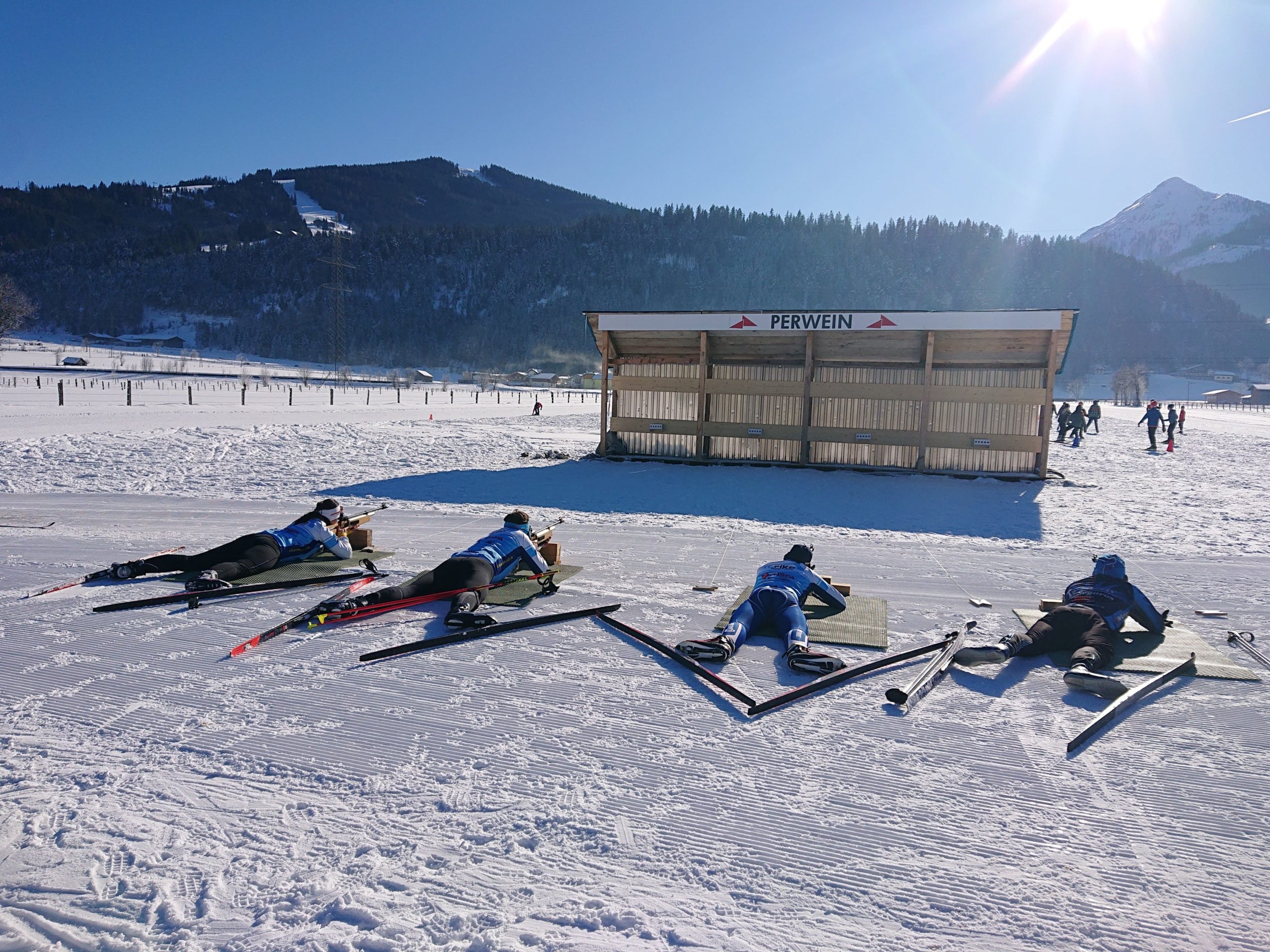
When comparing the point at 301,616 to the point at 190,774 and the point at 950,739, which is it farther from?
the point at 950,739

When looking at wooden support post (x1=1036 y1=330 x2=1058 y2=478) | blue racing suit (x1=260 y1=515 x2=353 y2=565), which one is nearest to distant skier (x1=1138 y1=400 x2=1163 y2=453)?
wooden support post (x1=1036 y1=330 x2=1058 y2=478)

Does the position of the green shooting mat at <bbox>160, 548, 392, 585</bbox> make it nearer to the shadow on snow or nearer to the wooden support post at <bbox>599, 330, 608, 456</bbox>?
the shadow on snow

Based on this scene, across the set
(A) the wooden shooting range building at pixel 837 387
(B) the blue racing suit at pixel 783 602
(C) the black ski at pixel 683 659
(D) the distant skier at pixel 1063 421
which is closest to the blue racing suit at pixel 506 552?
(C) the black ski at pixel 683 659

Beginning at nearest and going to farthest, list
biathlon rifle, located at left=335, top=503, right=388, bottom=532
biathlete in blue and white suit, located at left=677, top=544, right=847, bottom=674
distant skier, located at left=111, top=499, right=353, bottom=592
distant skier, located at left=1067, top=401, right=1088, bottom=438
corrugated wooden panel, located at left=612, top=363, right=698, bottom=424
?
biathlete in blue and white suit, located at left=677, top=544, right=847, bottom=674, distant skier, located at left=111, top=499, right=353, bottom=592, biathlon rifle, located at left=335, top=503, right=388, bottom=532, corrugated wooden panel, located at left=612, top=363, right=698, bottom=424, distant skier, located at left=1067, top=401, right=1088, bottom=438

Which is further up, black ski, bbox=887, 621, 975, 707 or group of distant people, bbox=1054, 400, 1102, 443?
group of distant people, bbox=1054, 400, 1102, 443

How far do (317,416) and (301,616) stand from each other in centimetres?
2299

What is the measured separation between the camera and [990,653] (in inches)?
209

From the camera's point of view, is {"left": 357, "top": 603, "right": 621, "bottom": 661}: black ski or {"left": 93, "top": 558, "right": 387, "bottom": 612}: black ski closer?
{"left": 357, "top": 603, "right": 621, "bottom": 661}: black ski

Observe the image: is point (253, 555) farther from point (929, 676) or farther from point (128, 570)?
point (929, 676)

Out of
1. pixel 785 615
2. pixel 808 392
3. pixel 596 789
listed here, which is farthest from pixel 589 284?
pixel 596 789

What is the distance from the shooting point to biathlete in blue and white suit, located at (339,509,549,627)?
600 centimetres

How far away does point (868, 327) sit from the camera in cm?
1538

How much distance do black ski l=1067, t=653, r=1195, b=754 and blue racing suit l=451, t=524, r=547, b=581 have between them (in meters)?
4.48

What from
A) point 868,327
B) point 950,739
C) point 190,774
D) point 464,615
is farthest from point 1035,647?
point 868,327
